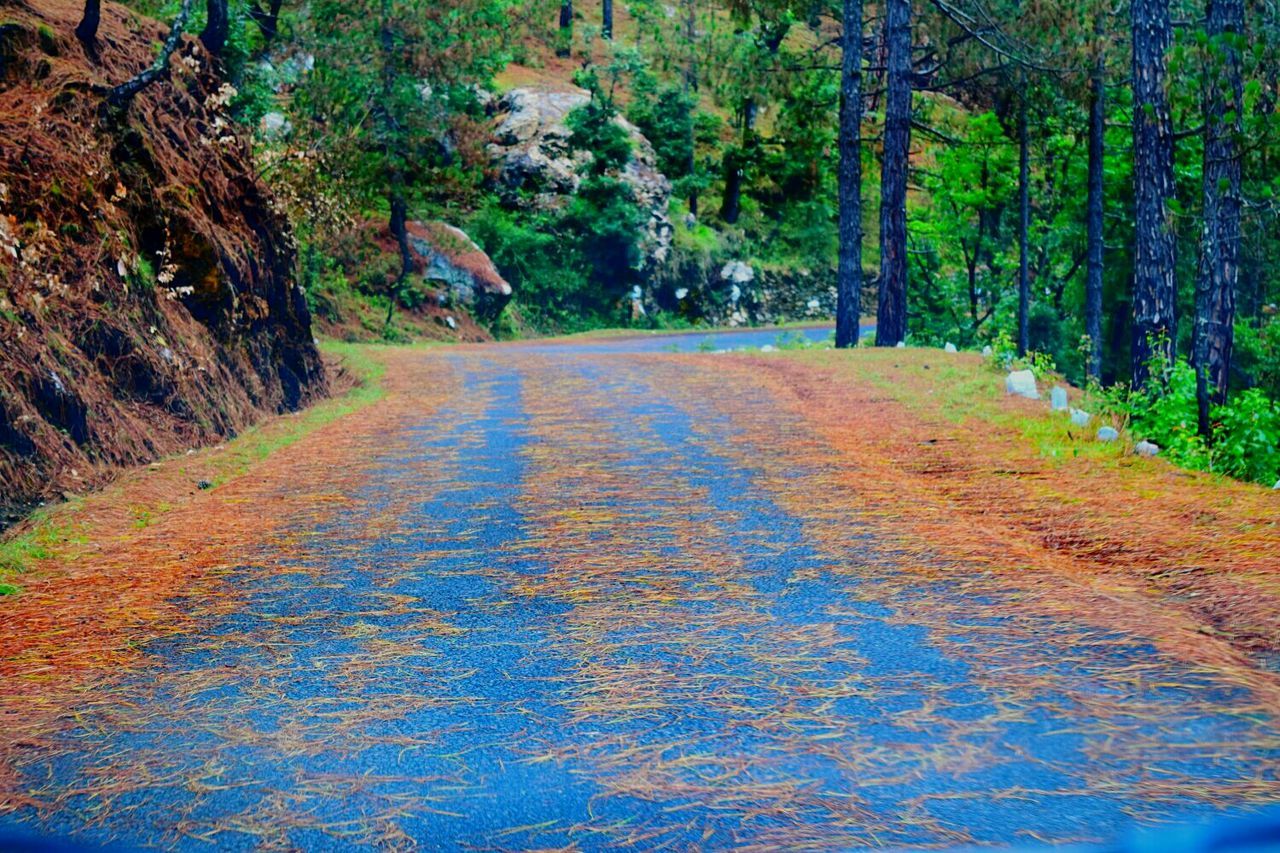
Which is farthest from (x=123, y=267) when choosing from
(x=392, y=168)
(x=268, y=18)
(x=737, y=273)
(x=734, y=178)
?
(x=734, y=178)

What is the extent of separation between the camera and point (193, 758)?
339 cm

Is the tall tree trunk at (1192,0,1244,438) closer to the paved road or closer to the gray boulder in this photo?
the paved road

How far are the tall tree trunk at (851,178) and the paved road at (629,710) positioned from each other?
51.3 feet

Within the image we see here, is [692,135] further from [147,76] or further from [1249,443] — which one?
[1249,443]

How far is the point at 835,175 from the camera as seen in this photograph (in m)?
42.7

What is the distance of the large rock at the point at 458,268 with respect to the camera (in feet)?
97.3

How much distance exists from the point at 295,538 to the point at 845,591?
3.14 metres

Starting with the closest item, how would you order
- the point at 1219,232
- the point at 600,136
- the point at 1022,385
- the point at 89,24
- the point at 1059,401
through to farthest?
the point at 1059,401 → the point at 89,24 → the point at 1022,385 → the point at 1219,232 → the point at 600,136

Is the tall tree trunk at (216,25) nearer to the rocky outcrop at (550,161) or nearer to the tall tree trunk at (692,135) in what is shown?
the rocky outcrop at (550,161)

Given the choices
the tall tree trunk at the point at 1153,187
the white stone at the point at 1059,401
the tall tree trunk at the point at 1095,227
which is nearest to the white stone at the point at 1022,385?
the white stone at the point at 1059,401

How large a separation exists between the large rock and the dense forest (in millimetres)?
352

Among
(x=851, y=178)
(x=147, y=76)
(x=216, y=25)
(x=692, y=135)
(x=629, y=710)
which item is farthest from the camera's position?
(x=692, y=135)

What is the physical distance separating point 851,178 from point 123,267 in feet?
49.1

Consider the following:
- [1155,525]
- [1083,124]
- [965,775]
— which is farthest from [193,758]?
[1083,124]
